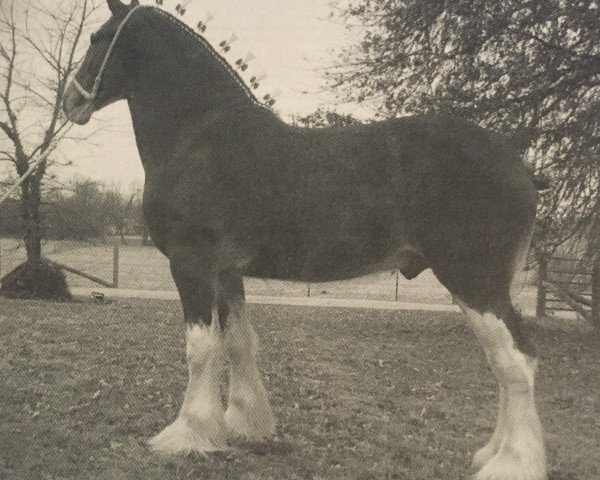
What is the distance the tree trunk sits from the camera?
804 centimetres

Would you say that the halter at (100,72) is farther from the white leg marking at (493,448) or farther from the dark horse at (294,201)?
the white leg marking at (493,448)

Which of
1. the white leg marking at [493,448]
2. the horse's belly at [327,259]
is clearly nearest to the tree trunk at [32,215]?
the horse's belly at [327,259]

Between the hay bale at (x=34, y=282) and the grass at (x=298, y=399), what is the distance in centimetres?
25

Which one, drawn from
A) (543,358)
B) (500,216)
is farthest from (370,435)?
(543,358)

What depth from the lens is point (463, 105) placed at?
6.95 m

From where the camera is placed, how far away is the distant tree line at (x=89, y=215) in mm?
4652

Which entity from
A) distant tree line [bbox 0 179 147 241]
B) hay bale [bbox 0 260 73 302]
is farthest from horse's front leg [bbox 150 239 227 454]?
hay bale [bbox 0 260 73 302]

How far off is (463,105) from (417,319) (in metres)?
4.54

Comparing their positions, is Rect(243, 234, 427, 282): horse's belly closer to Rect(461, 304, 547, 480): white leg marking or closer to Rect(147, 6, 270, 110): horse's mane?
Rect(461, 304, 547, 480): white leg marking

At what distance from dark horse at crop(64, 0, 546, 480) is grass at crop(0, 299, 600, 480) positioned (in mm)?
414

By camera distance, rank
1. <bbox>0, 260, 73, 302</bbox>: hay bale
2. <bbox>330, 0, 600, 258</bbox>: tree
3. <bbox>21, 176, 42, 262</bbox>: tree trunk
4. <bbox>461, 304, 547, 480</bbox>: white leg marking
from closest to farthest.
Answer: <bbox>461, 304, 547, 480</bbox>: white leg marking
<bbox>330, 0, 600, 258</bbox>: tree
<bbox>21, 176, 42, 262</bbox>: tree trunk
<bbox>0, 260, 73, 302</bbox>: hay bale

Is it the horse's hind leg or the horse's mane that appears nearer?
the horse's mane

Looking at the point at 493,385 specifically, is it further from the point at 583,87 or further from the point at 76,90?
the point at 76,90

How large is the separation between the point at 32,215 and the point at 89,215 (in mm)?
2517
